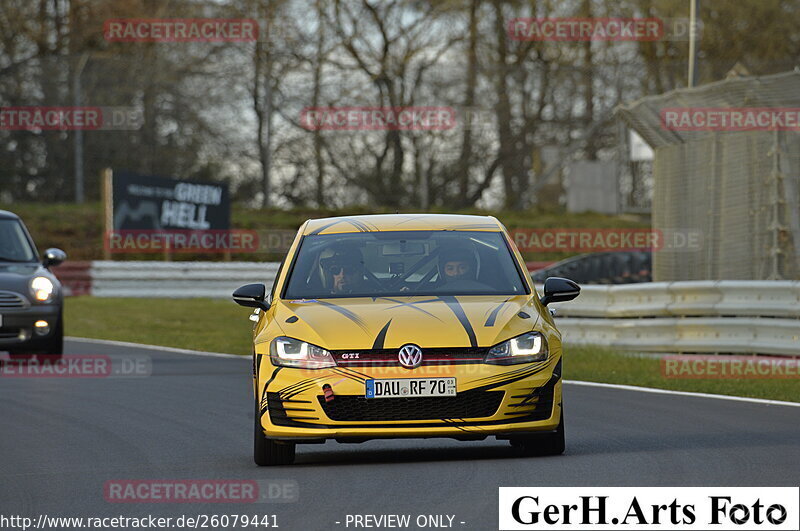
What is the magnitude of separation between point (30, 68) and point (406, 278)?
28590 mm

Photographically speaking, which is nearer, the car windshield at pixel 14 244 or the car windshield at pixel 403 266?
the car windshield at pixel 403 266

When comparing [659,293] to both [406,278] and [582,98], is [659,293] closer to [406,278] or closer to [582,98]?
[406,278]

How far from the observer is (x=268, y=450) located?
9445mm

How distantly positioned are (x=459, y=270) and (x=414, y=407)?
1.35m

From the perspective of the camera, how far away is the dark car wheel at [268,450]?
→ 30.9ft

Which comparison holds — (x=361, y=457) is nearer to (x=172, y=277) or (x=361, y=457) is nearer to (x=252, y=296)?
(x=252, y=296)

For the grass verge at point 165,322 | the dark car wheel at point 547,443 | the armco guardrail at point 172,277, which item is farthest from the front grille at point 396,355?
the armco guardrail at point 172,277

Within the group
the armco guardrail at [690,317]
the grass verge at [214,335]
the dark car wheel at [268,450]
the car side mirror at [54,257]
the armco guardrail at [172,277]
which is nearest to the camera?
the dark car wheel at [268,450]

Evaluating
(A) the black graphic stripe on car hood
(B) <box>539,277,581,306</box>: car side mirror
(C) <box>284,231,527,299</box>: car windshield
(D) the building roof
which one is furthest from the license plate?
(D) the building roof

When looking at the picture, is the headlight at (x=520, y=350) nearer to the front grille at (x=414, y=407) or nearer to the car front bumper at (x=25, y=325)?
the front grille at (x=414, y=407)

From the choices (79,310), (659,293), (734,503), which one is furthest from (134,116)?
(734,503)

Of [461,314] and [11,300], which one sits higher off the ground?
[461,314]

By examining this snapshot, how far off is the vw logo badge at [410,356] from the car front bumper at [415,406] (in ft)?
0.10

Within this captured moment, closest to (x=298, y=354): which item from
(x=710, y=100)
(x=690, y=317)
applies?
Answer: (x=710, y=100)
